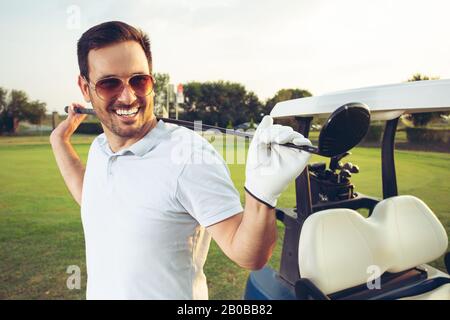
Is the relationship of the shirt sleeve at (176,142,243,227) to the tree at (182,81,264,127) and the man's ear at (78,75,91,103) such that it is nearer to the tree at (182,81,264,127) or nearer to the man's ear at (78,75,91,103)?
the man's ear at (78,75,91,103)

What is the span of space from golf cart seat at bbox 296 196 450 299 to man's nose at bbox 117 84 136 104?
955 mm

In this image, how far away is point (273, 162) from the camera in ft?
3.18

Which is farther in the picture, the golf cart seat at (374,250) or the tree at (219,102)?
the tree at (219,102)

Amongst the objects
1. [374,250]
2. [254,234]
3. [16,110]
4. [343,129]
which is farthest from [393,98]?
[16,110]

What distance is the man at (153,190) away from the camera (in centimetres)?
98

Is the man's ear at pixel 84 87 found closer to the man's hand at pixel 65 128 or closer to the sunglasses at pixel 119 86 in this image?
the sunglasses at pixel 119 86

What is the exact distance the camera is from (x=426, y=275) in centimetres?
196

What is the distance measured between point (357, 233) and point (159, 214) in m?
1.04

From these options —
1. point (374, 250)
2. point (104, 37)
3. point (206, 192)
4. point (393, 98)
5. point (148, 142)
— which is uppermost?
point (104, 37)

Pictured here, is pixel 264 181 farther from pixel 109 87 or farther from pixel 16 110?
pixel 16 110

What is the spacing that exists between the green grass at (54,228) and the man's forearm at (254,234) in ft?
6.45

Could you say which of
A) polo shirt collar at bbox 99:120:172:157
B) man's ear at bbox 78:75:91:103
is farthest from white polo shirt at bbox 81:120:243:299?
man's ear at bbox 78:75:91:103

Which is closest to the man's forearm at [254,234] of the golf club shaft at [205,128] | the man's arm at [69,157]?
the golf club shaft at [205,128]
